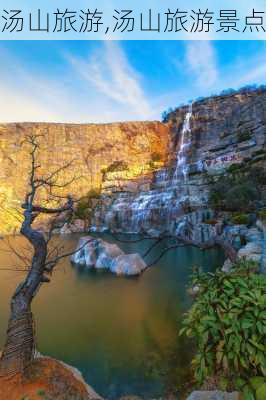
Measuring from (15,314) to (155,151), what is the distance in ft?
205

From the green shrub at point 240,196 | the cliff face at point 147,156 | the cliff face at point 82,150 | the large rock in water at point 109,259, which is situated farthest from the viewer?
the cliff face at point 82,150

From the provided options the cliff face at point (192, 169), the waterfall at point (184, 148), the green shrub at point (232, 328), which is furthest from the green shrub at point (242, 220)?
the green shrub at point (232, 328)

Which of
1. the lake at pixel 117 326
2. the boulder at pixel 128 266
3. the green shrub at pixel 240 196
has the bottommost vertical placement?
the lake at pixel 117 326

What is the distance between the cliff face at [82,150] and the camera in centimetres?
6047

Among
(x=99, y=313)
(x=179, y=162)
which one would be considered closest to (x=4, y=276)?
(x=99, y=313)

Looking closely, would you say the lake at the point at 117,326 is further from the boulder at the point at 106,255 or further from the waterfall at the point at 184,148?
the waterfall at the point at 184,148

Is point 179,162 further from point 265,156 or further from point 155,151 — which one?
point 265,156

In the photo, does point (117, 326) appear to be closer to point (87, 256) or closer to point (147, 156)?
point (87, 256)

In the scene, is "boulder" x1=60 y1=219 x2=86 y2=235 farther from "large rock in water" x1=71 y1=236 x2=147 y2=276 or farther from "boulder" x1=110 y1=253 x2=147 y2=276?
"boulder" x1=110 y1=253 x2=147 y2=276

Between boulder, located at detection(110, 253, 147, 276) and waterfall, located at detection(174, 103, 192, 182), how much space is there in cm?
2933

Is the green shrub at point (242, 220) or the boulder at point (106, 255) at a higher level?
the green shrub at point (242, 220)

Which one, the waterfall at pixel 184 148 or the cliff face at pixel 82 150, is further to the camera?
the cliff face at pixel 82 150

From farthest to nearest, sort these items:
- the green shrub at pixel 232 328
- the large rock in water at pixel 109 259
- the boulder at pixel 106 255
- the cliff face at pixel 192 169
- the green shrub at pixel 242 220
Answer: the cliff face at pixel 192 169
the green shrub at pixel 242 220
the boulder at pixel 106 255
the large rock in water at pixel 109 259
the green shrub at pixel 232 328

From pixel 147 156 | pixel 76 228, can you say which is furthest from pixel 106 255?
pixel 147 156
